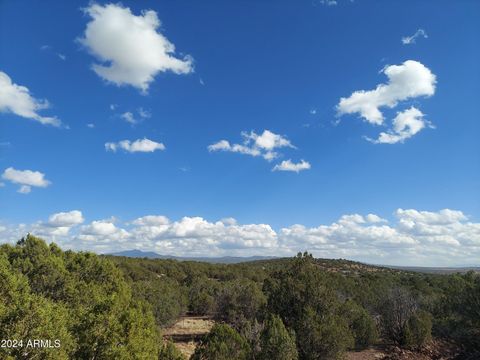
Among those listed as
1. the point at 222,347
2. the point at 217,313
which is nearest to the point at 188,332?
the point at 217,313

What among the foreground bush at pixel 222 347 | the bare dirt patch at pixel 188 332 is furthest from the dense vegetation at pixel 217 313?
the bare dirt patch at pixel 188 332

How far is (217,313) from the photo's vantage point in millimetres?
49250

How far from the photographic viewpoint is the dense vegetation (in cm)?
1482

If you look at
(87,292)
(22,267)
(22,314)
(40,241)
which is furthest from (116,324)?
(40,241)

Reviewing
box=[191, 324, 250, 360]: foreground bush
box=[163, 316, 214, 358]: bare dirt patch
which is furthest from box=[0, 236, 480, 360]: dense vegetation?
box=[163, 316, 214, 358]: bare dirt patch

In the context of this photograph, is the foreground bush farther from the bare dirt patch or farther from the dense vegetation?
the bare dirt patch

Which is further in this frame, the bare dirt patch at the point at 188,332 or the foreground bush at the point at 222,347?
the bare dirt patch at the point at 188,332

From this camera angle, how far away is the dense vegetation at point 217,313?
14.8 meters

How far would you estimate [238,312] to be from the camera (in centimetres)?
4512

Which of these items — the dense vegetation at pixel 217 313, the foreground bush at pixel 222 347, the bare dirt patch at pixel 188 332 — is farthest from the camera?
the bare dirt patch at pixel 188 332

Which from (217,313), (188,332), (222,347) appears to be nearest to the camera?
(222,347)

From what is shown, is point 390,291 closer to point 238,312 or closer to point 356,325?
point 356,325

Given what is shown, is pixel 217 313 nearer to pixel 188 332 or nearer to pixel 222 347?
pixel 188 332

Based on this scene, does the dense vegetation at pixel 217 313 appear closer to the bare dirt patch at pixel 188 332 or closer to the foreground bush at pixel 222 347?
the foreground bush at pixel 222 347
